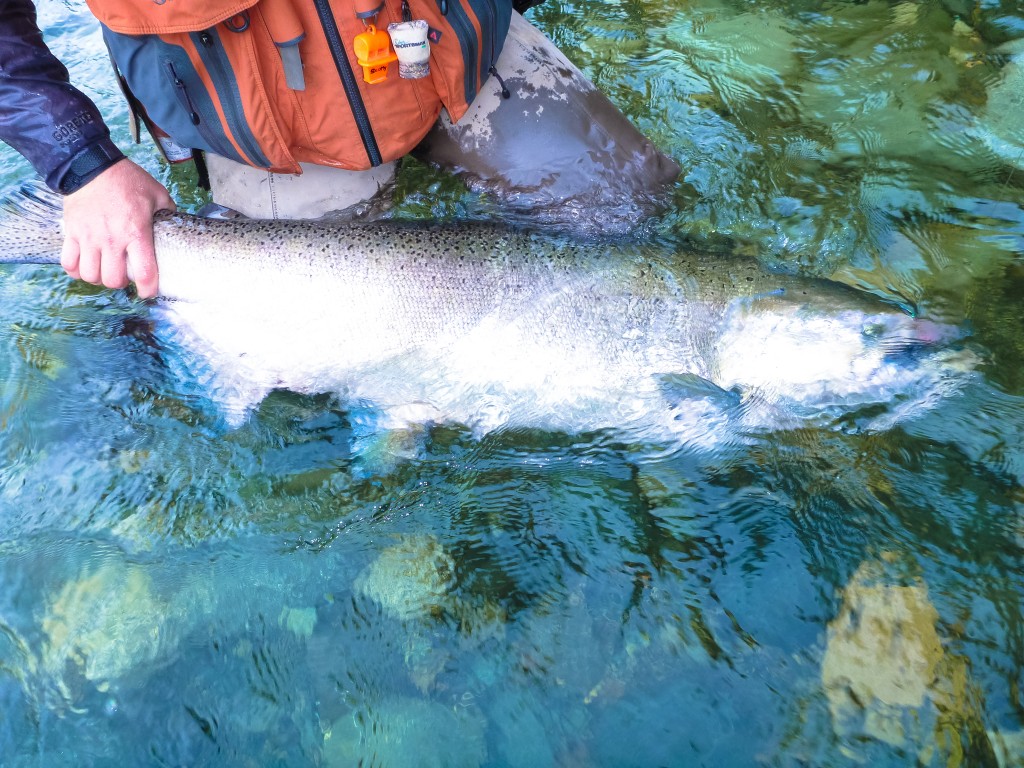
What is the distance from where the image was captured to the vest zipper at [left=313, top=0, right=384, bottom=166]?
8.16ft

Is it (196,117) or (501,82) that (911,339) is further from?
(196,117)

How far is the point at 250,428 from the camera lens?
2.88 meters

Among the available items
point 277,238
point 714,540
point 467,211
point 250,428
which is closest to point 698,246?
point 467,211

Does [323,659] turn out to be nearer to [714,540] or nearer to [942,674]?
[714,540]

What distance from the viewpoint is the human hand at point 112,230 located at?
8.74ft

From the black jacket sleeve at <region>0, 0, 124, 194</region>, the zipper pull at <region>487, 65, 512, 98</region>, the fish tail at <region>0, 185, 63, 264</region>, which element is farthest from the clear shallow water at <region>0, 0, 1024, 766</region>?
the black jacket sleeve at <region>0, 0, 124, 194</region>

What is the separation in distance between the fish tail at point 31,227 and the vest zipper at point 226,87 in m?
1.01

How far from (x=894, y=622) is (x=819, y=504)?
1.47 ft

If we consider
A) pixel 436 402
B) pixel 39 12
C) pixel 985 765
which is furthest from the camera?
pixel 39 12

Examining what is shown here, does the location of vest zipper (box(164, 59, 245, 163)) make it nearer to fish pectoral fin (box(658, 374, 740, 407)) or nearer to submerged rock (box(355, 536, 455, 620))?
submerged rock (box(355, 536, 455, 620))

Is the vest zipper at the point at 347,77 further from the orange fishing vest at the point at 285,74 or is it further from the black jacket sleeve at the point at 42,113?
the black jacket sleeve at the point at 42,113

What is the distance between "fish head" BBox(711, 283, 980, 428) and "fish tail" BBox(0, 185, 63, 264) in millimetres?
2828

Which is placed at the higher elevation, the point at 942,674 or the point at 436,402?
the point at 436,402

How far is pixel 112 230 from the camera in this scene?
8.90 feet
